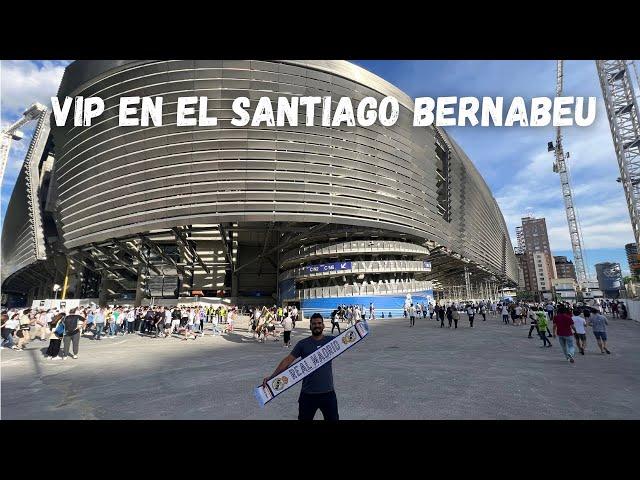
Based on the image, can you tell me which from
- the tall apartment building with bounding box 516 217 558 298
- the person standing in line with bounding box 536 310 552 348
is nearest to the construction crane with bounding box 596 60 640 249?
the person standing in line with bounding box 536 310 552 348

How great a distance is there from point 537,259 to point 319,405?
681ft

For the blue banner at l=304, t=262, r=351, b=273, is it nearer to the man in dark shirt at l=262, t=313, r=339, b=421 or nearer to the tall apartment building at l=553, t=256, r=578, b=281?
the man in dark shirt at l=262, t=313, r=339, b=421

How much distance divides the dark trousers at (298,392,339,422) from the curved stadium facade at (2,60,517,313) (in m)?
33.7

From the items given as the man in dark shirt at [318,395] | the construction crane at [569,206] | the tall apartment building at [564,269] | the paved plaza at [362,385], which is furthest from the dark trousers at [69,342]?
the tall apartment building at [564,269]

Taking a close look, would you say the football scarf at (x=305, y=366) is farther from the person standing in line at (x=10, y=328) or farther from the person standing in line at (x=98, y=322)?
the person standing in line at (x=98, y=322)

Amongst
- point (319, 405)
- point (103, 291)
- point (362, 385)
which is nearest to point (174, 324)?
point (362, 385)

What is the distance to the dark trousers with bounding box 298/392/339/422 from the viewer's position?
3.51 meters

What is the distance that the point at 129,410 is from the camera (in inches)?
224

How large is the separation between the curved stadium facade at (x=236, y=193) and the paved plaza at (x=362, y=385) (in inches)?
1039

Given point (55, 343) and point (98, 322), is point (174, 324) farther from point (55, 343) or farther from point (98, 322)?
point (55, 343)

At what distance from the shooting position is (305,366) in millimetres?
3664
